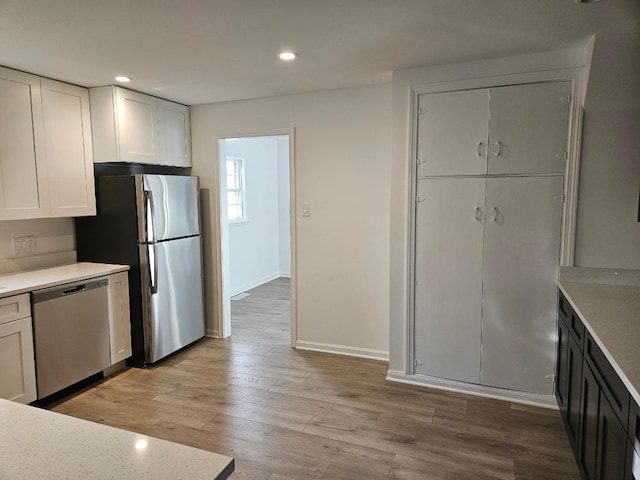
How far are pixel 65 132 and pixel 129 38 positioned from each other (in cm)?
133

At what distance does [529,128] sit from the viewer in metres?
2.75

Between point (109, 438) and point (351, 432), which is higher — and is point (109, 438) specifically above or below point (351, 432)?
above

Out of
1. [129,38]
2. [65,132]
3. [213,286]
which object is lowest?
[213,286]

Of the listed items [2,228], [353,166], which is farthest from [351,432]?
[2,228]

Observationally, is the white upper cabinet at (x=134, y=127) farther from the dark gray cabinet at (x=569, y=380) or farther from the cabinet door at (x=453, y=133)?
the dark gray cabinet at (x=569, y=380)

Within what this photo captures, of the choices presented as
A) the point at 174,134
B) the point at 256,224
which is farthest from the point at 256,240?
the point at 174,134

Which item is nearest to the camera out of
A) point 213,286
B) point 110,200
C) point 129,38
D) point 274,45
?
point 129,38

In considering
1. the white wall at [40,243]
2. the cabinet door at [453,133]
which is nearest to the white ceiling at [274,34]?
the cabinet door at [453,133]

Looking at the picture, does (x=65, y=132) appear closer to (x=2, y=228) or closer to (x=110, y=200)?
(x=110, y=200)

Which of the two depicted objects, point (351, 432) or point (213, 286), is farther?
point (213, 286)

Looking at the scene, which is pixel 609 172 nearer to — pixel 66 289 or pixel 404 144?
pixel 404 144

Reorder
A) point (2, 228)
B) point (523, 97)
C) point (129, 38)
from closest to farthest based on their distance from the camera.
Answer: point (129, 38), point (523, 97), point (2, 228)

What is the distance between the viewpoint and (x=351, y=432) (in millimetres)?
2557

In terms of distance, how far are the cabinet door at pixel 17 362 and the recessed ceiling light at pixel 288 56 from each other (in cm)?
234
